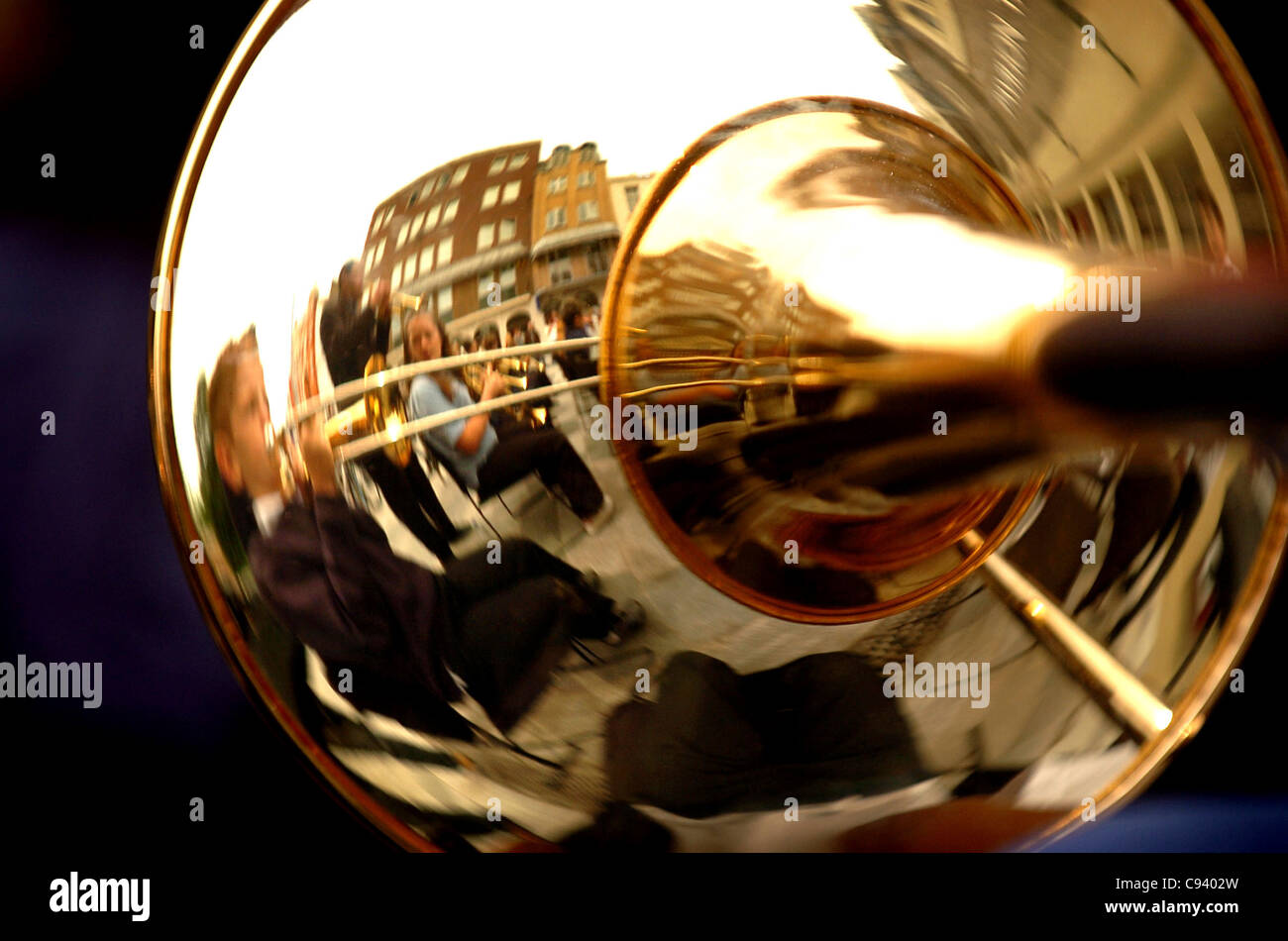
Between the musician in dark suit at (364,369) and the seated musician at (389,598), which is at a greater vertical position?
the musician in dark suit at (364,369)

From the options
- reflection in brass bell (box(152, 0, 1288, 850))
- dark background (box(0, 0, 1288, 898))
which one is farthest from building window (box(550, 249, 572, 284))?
dark background (box(0, 0, 1288, 898))

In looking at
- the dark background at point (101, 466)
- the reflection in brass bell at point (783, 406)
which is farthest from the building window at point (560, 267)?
the dark background at point (101, 466)

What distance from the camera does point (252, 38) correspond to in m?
0.35

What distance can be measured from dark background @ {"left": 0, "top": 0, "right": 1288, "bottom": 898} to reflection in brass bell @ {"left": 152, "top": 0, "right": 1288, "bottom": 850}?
348 mm

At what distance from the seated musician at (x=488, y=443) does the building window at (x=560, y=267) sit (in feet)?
0.10

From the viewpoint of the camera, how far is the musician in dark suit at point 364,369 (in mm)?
309

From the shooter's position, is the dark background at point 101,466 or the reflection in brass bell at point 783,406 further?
the dark background at point 101,466

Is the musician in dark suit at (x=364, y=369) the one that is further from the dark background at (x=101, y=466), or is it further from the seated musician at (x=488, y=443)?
the dark background at (x=101, y=466)

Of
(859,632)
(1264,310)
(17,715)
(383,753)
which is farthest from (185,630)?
(1264,310)

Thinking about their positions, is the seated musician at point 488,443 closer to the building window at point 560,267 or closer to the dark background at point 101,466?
the building window at point 560,267

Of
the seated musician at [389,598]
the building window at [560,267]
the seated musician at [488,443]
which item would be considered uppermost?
the building window at [560,267]

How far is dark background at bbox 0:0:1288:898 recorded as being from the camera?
66 centimetres

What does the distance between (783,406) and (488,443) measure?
0.25 feet
